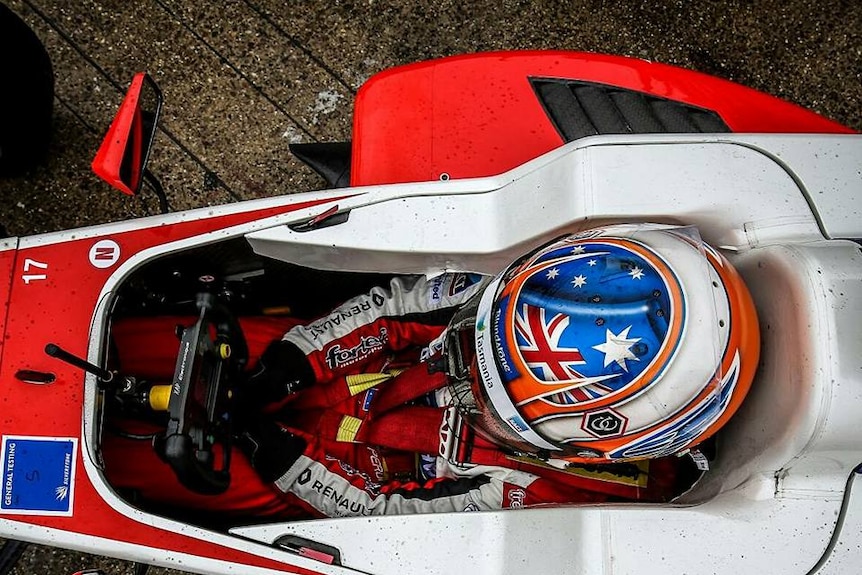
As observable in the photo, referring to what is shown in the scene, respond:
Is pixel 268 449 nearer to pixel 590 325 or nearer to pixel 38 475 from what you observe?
pixel 38 475

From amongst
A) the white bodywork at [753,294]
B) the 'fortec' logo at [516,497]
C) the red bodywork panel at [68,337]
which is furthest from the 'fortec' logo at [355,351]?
the 'fortec' logo at [516,497]

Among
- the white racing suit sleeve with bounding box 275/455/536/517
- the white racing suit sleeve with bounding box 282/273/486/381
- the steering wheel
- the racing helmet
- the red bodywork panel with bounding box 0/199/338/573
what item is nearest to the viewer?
the racing helmet

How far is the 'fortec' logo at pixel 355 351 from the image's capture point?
168 cm

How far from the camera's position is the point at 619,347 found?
A: 1167 mm

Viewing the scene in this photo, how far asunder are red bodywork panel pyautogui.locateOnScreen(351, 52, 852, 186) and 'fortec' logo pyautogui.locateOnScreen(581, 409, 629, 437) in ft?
2.44

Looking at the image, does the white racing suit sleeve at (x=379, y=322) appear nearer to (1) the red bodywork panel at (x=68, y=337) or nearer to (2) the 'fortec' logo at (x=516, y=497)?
(1) the red bodywork panel at (x=68, y=337)

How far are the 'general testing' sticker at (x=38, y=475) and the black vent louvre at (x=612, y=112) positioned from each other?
1245 millimetres

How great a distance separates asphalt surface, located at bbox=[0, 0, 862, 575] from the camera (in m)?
2.44

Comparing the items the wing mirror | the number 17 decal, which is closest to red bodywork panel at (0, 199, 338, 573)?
the number 17 decal

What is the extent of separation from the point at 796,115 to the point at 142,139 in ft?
4.83

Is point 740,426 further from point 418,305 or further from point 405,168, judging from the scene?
point 405,168

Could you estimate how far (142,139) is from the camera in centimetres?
161

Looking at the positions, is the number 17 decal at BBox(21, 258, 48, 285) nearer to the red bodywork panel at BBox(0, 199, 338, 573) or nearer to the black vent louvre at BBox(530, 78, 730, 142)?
the red bodywork panel at BBox(0, 199, 338, 573)

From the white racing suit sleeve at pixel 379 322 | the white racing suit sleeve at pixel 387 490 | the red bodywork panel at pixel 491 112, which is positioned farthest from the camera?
the red bodywork panel at pixel 491 112
